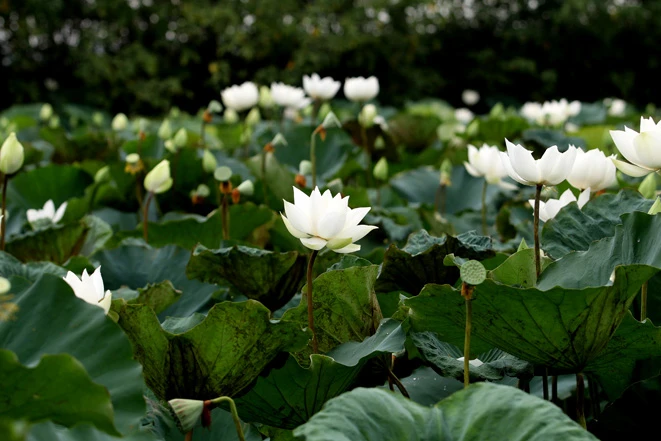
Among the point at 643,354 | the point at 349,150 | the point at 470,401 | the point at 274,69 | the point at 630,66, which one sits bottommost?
the point at 630,66

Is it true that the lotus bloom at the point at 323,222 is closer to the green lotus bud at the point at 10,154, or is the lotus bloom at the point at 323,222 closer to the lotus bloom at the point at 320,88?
the green lotus bud at the point at 10,154

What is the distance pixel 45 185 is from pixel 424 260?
1381mm

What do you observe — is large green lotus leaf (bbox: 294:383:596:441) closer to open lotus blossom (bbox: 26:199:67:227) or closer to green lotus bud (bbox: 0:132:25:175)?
green lotus bud (bbox: 0:132:25:175)

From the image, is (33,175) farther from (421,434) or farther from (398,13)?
(398,13)

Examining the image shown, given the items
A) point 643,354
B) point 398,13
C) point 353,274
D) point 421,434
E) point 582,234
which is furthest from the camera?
point 398,13

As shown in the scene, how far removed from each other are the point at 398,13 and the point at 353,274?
1091 centimetres

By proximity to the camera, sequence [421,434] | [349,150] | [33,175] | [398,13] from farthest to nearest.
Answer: [398,13] → [349,150] → [33,175] → [421,434]

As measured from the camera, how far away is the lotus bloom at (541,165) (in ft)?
3.38

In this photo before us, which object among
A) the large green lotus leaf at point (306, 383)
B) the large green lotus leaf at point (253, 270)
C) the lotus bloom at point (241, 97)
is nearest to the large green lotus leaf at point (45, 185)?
the lotus bloom at point (241, 97)

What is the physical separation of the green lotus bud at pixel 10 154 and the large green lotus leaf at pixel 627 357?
40.2 inches

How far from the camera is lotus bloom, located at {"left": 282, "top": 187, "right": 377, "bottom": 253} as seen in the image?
3.25 ft

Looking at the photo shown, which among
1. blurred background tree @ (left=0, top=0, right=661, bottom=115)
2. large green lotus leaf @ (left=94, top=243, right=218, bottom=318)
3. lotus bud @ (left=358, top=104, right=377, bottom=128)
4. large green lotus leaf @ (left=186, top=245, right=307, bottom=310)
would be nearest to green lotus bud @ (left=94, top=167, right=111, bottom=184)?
large green lotus leaf @ (left=94, top=243, right=218, bottom=318)

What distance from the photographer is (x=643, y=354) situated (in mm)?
944

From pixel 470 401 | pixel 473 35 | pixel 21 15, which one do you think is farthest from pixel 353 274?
pixel 473 35
